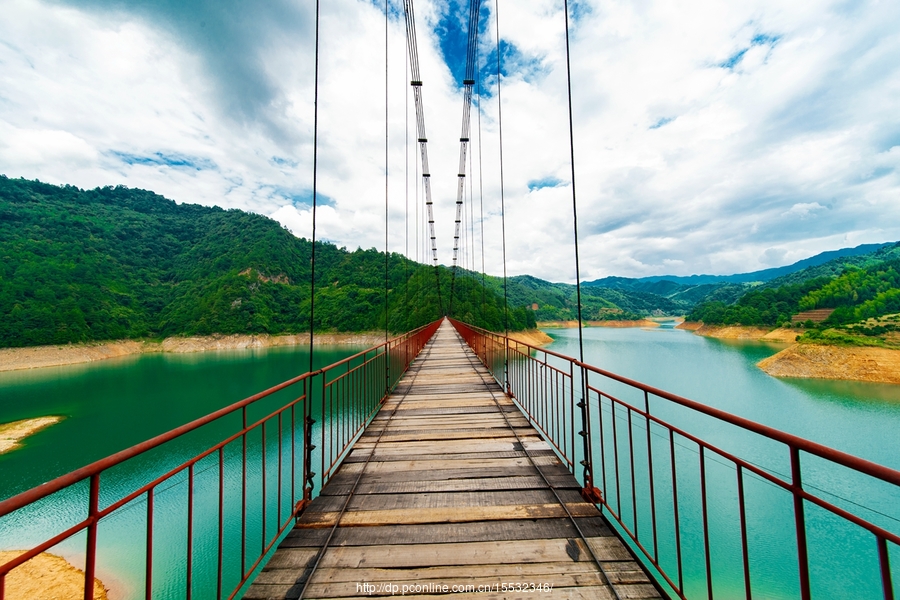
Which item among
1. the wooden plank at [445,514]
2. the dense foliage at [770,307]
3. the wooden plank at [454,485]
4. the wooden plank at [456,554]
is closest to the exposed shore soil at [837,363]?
the dense foliage at [770,307]

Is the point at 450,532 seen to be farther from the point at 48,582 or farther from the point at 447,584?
the point at 48,582

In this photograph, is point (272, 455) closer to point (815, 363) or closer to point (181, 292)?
point (815, 363)

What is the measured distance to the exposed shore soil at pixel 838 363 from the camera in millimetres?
22547

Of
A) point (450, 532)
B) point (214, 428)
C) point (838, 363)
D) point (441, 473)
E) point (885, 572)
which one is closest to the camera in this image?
point (885, 572)

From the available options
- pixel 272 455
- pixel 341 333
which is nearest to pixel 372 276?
pixel 341 333

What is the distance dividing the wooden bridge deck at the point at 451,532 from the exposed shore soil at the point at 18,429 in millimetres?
23506

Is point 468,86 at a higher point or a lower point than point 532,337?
higher

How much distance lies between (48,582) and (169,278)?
216 ft

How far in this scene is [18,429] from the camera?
1775 centimetres

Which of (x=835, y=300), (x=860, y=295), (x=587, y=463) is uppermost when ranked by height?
(x=860, y=295)

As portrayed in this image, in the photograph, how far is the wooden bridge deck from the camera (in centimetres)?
167

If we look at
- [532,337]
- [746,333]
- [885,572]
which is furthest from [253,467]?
[746,333]

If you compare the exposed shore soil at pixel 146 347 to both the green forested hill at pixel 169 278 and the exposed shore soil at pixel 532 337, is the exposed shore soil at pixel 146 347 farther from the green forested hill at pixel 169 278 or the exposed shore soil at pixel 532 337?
the exposed shore soil at pixel 532 337

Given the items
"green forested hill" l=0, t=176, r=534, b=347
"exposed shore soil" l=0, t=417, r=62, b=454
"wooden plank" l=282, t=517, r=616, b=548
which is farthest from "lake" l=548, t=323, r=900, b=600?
"exposed shore soil" l=0, t=417, r=62, b=454
